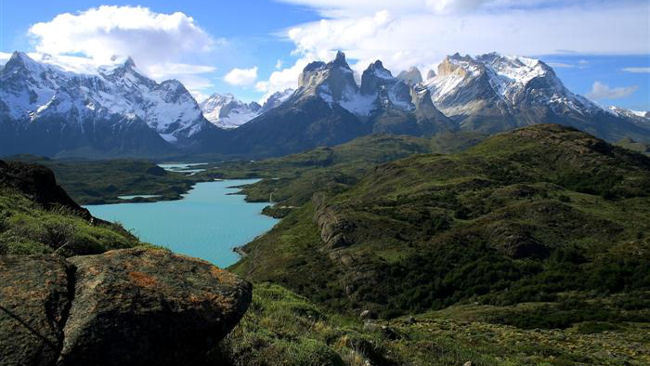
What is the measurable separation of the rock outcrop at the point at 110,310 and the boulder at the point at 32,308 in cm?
2

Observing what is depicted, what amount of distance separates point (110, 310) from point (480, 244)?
11490 cm

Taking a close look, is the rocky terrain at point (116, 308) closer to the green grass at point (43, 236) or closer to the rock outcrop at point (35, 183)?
the green grass at point (43, 236)

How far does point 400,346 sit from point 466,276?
91.0 meters

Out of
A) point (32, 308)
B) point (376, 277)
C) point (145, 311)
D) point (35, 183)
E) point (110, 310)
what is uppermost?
point (35, 183)

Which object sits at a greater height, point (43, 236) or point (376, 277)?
point (43, 236)

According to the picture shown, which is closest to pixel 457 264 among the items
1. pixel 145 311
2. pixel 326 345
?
pixel 326 345

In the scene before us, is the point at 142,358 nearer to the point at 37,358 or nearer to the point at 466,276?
the point at 37,358

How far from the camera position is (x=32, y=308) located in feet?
31.0

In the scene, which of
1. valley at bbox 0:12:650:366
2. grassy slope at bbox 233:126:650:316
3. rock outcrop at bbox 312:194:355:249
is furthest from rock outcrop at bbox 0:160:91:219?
rock outcrop at bbox 312:194:355:249

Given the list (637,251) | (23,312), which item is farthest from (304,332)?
(637,251)

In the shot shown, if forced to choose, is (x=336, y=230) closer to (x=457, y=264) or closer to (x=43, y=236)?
(x=457, y=264)

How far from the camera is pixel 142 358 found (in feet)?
31.1

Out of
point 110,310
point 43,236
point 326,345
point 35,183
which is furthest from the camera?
point 35,183

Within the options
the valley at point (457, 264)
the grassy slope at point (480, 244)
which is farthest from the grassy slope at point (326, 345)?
the grassy slope at point (480, 244)
